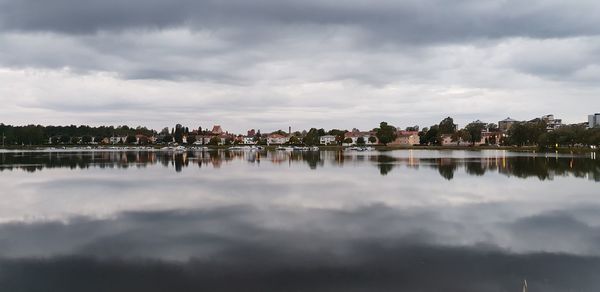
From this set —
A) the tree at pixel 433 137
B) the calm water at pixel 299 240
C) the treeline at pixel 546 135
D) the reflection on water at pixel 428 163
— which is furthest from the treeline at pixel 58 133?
the calm water at pixel 299 240

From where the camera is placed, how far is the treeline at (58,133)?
126562mm

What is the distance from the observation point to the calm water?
8492 millimetres

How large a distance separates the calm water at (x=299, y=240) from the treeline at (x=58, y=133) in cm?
12135

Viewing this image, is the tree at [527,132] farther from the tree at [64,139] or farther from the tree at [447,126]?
the tree at [64,139]

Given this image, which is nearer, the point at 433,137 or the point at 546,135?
the point at 546,135

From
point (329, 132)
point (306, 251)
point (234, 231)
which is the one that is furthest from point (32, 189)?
point (329, 132)

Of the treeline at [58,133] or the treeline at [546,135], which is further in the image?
the treeline at [58,133]

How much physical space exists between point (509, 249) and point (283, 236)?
17.2 feet

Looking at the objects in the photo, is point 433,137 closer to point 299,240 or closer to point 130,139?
point 130,139

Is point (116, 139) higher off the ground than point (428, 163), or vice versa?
point (116, 139)

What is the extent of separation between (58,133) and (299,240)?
166430 mm

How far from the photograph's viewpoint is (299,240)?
37.5 ft

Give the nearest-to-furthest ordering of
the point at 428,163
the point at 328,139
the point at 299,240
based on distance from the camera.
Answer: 1. the point at 299,240
2. the point at 428,163
3. the point at 328,139

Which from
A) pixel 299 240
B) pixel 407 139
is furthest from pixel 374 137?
pixel 299 240
